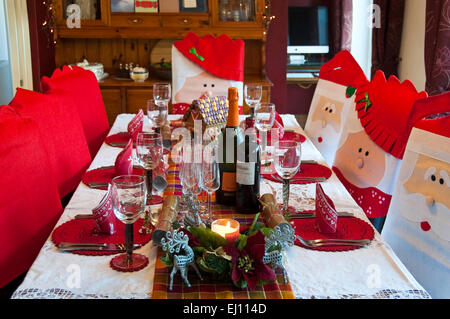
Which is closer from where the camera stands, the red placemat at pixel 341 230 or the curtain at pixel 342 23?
the red placemat at pixel 341 230

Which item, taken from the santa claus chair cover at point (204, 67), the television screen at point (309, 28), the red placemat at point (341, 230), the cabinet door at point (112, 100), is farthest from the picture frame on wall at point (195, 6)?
the red placemat at point (341, 230)

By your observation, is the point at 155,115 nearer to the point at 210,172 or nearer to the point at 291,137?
the point at 291,137

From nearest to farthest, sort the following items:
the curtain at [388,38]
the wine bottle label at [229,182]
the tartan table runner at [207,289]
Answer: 1. the tartan table runner at [207,289]
2. the wine bottle label at [229,182]
3. the curtain at [388,38]

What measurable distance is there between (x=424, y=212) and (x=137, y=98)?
2800 millimetres

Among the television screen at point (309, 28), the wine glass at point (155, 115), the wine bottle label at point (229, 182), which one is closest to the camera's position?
the wine bottle label at point (229, 182)

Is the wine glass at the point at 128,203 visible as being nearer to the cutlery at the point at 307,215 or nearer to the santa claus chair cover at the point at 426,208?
the cutlery at the point at 307,215

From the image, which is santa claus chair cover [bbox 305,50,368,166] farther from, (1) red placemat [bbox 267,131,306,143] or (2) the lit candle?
(2) the lit candle

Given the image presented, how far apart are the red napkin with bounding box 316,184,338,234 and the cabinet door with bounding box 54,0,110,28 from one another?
292cm

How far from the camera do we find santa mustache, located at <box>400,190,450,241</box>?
53.0 inches

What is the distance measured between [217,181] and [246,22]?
2.73 m

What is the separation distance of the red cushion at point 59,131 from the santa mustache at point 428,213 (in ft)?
3.95

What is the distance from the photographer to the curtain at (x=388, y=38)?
4.04 meters

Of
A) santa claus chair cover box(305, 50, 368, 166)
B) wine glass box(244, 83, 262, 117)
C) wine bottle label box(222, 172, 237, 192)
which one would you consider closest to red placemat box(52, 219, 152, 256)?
wine bottle label box(222, 172, 237, 192)

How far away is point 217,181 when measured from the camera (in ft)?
4.53
